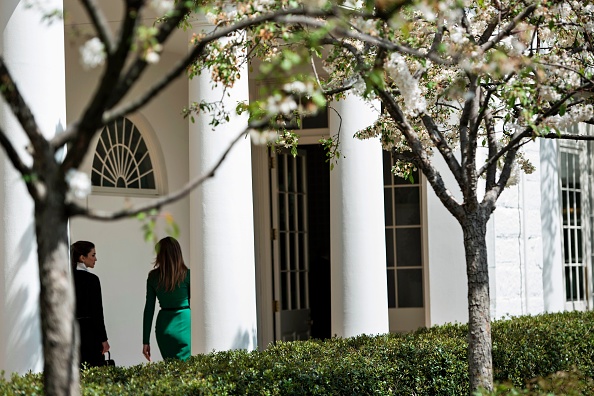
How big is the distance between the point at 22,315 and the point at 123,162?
4687 millimetres

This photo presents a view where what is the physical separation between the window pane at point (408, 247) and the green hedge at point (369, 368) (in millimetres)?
2658

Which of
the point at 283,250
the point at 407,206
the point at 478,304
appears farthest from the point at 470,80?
the point at 283,250

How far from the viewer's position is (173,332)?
26.5ft

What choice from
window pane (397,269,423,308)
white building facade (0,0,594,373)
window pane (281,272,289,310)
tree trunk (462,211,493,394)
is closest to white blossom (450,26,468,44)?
tree trunk (462,211,493,394)

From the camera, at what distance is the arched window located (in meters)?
10.7

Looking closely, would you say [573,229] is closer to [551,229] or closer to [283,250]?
[551,229]

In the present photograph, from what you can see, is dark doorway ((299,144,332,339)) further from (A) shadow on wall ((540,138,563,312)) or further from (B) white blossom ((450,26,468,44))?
(B) white blossom ((450,26,468,44))

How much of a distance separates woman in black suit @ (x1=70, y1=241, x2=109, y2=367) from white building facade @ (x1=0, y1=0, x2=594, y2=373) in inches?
30.0

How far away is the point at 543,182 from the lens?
504 inches

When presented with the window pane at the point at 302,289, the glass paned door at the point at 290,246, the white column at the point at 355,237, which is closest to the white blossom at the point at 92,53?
the white column at the point at 355,237

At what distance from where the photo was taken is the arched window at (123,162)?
10.7m

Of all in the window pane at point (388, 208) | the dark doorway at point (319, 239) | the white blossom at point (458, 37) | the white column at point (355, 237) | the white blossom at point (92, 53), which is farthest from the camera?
the dark doorway at point (319, 239)

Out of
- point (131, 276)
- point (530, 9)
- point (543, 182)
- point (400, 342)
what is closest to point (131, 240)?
point (131, 276)

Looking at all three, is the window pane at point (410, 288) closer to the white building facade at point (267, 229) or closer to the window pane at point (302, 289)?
the white building facade at point (267, 229)
